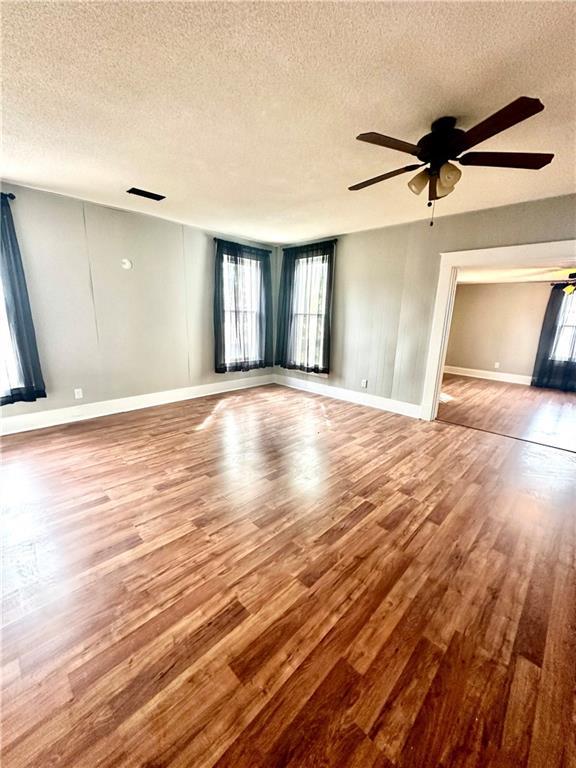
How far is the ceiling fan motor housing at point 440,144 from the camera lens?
5.90ft

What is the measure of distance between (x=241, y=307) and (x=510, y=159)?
162 inches

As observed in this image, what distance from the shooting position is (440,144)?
182 centimetres

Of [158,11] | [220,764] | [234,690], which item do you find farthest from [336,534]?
[158,11]

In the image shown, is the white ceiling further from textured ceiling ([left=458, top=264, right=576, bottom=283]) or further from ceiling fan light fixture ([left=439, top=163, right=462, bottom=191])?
ceiling fan light fixture ([left=439, top=163, right=462, bottom=191])

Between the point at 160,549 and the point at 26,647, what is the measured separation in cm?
64

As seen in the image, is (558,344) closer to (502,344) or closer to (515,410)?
(502,344)

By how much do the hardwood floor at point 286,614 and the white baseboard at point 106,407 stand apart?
716mm

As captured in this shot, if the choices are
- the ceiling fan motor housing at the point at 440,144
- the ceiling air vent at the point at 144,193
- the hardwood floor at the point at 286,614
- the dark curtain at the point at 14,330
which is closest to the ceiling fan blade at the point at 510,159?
the ceiling fan motor housing at the point at 440,144

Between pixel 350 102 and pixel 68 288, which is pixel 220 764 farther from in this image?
pixel 68 288

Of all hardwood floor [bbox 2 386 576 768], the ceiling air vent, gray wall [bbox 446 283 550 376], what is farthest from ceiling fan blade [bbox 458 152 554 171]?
gray wall [bbox 446 283 550 376]

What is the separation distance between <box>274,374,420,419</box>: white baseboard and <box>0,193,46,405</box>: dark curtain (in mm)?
3848

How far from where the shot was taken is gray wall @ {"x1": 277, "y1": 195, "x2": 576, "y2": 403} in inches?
125

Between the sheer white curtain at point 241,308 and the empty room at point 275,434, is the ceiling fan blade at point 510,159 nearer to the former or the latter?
the empty room at point 275,434

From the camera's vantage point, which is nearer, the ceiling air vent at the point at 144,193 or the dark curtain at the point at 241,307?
the ceiling air vent at the point at 144,193
